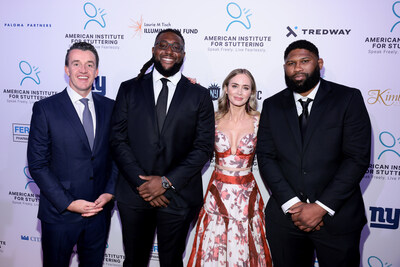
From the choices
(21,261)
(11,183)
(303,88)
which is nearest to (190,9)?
(303,88)

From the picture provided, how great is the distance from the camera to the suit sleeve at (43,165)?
210cm

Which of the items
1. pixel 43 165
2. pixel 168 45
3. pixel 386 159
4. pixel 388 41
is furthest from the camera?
pixel 386 159

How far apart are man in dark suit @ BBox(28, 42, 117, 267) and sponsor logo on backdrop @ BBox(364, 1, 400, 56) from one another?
250cm

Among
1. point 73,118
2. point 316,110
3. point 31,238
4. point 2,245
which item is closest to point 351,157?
point 316,110

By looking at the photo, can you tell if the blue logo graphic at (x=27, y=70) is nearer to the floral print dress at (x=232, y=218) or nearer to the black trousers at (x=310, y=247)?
the floral print dress at (x=232, y=218)

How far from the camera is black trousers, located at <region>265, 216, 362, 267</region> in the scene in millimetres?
2055

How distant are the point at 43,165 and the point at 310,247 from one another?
1.99 m

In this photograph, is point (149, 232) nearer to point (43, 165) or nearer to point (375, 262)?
point (43, 165)

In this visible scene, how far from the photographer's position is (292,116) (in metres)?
2.14

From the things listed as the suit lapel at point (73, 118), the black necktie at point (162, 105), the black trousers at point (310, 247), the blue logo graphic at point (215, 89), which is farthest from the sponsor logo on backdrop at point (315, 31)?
the suit lapel at point (73, 118)

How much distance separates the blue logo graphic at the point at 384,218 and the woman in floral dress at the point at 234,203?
4.10 feet

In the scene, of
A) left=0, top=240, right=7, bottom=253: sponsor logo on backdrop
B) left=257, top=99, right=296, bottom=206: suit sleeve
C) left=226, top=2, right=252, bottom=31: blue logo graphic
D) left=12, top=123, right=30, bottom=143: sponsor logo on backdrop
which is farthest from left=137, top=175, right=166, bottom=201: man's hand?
left=0, top=240, right=7, bottom=253: sponsor logo on backdrop

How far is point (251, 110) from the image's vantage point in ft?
9.43

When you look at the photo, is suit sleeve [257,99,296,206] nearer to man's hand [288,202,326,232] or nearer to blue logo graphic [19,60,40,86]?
man's hand [288,202,326,232]
